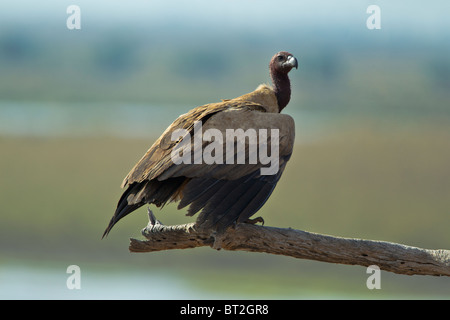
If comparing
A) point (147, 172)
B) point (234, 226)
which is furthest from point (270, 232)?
point (147, 172)

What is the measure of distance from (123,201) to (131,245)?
0.45 metres

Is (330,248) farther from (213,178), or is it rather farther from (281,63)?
(281,63)

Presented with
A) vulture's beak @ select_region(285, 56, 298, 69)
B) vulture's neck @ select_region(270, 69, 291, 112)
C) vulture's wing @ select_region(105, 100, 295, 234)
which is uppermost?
vulture's beak @ select_region(285, 56, 298, 69)

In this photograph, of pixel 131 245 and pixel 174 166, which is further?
pixel 131 245

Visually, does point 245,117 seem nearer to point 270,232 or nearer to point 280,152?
point 280,152

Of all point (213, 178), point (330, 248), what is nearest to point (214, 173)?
point (213, 178)

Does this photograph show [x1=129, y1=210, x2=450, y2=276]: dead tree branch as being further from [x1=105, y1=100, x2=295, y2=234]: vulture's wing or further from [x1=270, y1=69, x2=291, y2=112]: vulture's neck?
[x1=270, y1=69, x2=291, y2=112]: vulture's neck

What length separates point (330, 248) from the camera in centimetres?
400

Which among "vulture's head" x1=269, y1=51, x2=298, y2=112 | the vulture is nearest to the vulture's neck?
"vulture's head" x1=269, y1=51, x2=298, y2=112

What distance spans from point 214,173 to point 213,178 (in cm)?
3

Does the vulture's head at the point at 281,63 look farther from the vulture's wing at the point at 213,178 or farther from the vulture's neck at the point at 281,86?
the vulture's wing at the point at 213,178

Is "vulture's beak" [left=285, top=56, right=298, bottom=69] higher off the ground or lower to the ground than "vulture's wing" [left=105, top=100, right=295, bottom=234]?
higher

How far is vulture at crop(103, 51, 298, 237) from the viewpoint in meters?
3.97

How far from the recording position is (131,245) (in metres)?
4.54
